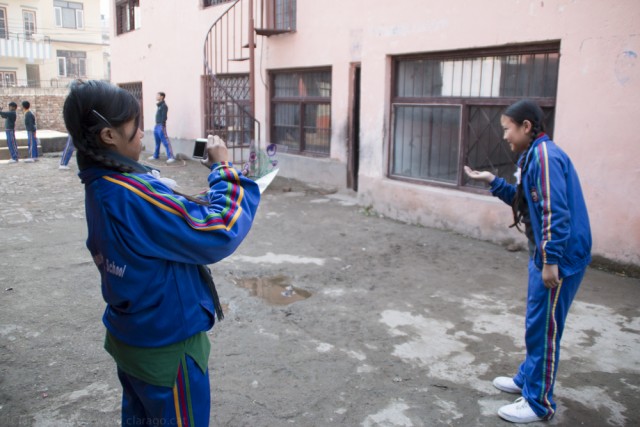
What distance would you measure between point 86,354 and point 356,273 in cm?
264

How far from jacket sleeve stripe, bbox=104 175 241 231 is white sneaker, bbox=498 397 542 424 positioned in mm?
2049

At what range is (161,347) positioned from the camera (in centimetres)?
Result: 162

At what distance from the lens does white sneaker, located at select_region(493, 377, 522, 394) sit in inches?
122

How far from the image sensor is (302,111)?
10.2m

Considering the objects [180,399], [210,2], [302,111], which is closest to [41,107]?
[210,2]

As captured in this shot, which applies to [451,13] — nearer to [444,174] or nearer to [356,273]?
[444,174]

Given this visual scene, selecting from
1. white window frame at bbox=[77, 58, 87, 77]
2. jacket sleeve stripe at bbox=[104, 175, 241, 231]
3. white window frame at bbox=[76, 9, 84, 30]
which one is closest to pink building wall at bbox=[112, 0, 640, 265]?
jacket sleeve stripe at bbox=[104, 175, 241, 231]

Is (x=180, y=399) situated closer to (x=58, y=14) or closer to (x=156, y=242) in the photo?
(x=156, y=242)

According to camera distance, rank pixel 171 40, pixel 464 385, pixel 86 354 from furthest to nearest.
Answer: pixel 171 40 → pixel 86 354 → pixel 464 385

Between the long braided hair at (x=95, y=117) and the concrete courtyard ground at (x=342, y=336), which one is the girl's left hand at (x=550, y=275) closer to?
the concrete courtyard ground at (x=342, y=336)

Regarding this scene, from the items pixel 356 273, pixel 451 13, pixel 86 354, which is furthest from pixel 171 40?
pixel 86 354

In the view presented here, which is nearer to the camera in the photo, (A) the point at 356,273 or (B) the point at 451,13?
(A) the point at 356,273

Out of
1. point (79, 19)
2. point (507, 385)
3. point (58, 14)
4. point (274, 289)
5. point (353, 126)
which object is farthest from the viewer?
point (79, 19)

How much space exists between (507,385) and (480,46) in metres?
4.39
